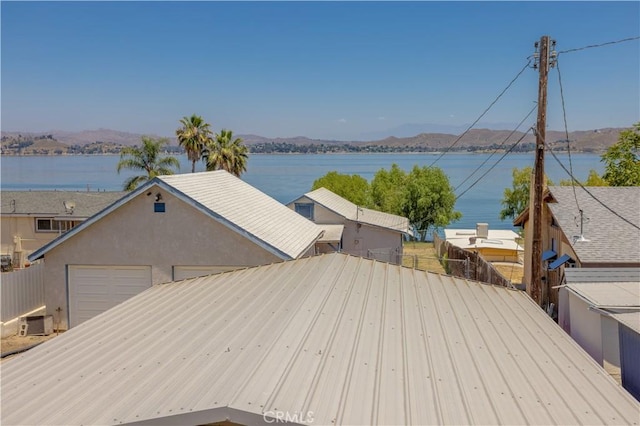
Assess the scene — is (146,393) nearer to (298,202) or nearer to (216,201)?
(216,201)

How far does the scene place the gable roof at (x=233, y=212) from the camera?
16378mm

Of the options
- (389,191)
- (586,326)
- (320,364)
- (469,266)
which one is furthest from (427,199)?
(320,364)

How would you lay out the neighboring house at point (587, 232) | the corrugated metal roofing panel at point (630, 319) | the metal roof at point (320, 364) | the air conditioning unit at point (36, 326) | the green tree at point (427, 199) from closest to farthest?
the metal roof at point (320, 364) < the corrugated metal roofing panel at point (630, 319) < the air conditioning unit at point (36, 326) < the neighboring house at point (587, 232) < the green tree at point (427, 199)

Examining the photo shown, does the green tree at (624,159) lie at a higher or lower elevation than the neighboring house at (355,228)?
higher

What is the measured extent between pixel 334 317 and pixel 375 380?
1887mm

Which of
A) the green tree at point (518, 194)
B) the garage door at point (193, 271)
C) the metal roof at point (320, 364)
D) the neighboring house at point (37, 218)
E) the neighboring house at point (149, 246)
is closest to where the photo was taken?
the metal roof at point (320, 364)

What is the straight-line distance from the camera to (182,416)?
190 inches

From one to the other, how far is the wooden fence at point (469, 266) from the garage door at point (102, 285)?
484 inches

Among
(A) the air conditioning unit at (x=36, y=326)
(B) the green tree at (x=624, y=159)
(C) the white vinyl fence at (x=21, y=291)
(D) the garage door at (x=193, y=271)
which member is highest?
(B) the green tree at (x=624, y=159)

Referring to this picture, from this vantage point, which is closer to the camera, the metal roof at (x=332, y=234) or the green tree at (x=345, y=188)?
the metal roof at (x=332, y=234)

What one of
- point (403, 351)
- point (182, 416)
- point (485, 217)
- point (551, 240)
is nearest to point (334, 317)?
point (403, 351)

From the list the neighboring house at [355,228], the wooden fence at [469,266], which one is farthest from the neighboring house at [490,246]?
the neighboring house at [355,228]

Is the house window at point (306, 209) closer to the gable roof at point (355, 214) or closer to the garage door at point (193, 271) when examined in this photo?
the gable roof at point (355, 214)

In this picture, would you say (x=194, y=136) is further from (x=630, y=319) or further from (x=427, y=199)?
(x=630, y=319)
